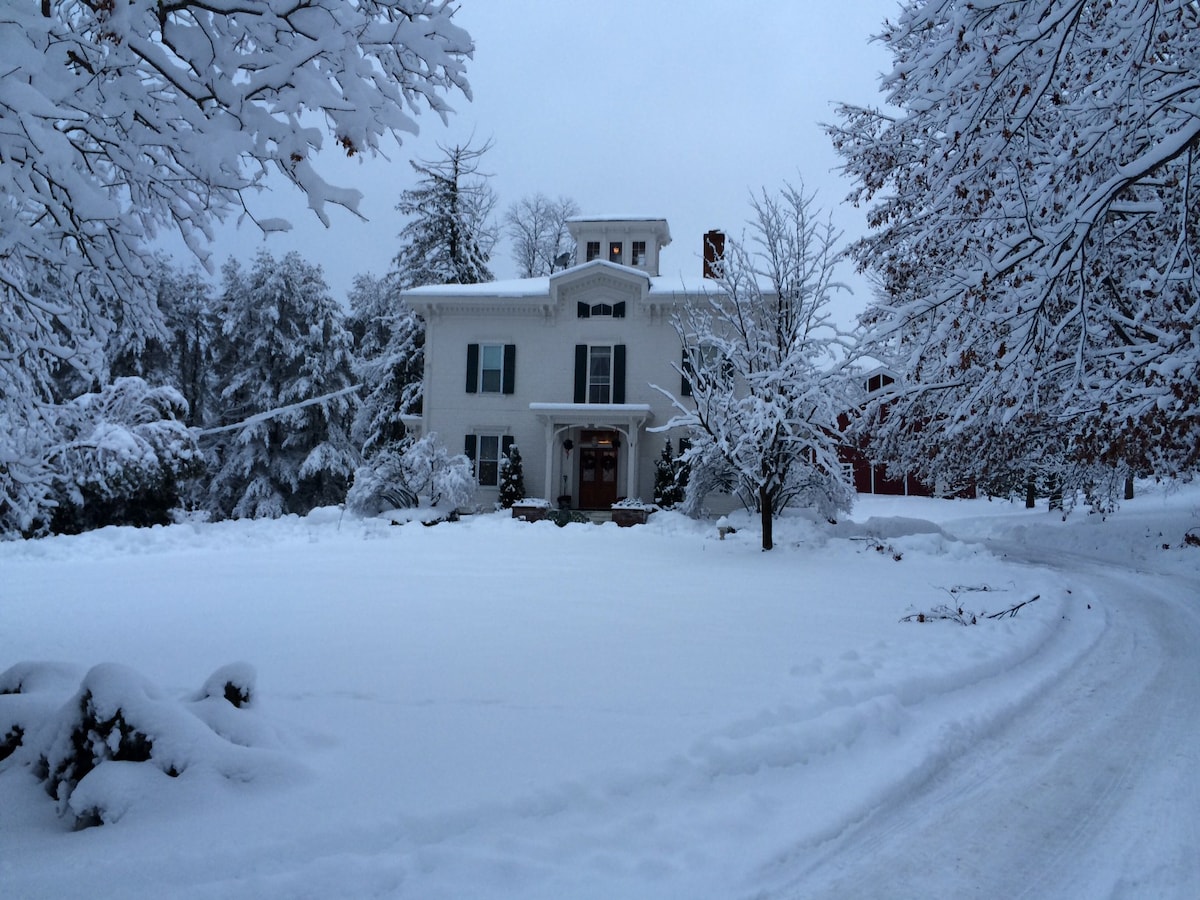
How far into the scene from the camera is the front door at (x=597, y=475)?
74.8 feet

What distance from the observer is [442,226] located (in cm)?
3077

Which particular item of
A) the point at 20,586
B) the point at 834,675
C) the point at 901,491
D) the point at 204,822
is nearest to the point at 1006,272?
the point at 834,675

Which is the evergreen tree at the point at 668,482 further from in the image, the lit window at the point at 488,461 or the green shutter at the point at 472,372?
the green shutter at the point at 472,372

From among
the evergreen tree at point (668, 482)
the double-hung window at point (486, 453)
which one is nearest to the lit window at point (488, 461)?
the double-hung window at point (486, 453)

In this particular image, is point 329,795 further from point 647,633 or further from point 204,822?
point 647,633

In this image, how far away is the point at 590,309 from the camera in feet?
74.7

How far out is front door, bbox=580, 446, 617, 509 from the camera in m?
22.8

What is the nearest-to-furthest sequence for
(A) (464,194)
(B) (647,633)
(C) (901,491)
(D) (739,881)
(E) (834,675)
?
(D) (739,881), (E) (834,675), (B) (647,633), (A) (464,194), (C) (901,491)

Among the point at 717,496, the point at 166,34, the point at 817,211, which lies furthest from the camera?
the point at 717,496

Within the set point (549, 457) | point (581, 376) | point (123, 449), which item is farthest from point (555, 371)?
point (123, 449)

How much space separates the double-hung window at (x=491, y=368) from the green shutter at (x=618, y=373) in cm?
310

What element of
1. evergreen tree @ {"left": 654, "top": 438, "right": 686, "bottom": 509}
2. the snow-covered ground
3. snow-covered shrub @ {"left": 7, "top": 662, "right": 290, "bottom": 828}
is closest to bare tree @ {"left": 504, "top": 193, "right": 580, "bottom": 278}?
evergreen tree @ {"left": 654, "top": 438, "right": 686, "bottom": 509}

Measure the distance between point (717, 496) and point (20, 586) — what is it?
1681cm

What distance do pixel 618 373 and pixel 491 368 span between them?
13.1ft
